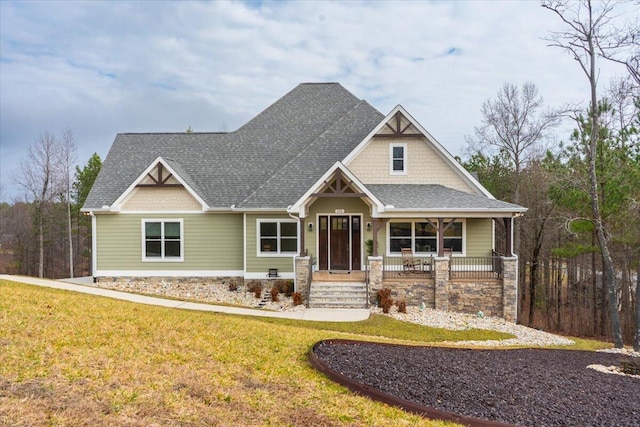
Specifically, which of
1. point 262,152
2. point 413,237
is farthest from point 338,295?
point 262,152

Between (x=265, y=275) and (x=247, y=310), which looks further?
(x=265, y=275)

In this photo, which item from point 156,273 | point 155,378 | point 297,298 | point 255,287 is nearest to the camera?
point 155,378

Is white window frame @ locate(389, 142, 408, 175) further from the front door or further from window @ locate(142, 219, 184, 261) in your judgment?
window @ locate(142, 219, 184, 261)

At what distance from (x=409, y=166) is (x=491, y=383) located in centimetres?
1287

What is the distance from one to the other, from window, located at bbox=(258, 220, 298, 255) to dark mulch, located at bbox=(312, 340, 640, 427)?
10166mm

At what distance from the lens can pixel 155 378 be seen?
18.7 feet

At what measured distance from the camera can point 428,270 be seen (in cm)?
1769

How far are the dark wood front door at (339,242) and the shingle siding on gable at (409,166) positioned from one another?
2.21 metres

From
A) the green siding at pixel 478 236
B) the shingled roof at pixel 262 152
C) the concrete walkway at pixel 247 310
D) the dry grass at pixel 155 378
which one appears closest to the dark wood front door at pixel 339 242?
the shingled roof at pixel 262 152

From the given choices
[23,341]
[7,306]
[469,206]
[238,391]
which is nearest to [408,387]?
[238,391]

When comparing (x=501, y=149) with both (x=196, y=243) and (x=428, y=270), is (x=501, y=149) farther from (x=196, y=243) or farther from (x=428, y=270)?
(x=196, y=243)

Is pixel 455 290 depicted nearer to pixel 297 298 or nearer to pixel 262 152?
pixel 297 298

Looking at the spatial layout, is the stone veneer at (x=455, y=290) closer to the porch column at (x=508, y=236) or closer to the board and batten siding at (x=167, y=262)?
the porch column at (x=508, y=236)

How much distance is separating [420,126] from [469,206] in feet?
14.2
